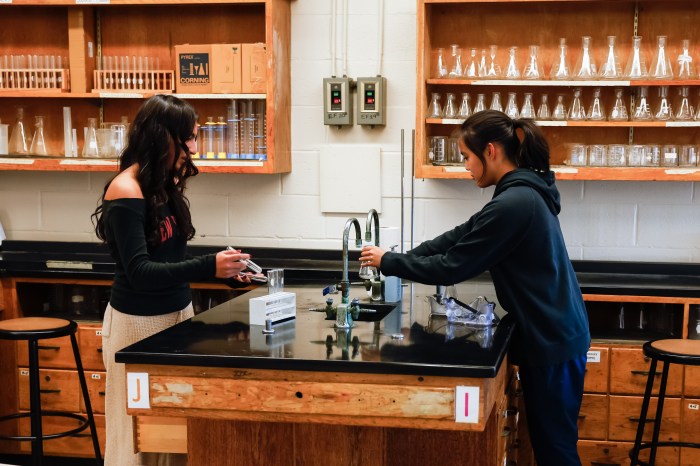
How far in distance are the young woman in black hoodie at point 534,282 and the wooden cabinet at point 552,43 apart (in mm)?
1393

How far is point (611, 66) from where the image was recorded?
410cm

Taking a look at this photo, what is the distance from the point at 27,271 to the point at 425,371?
264 cm

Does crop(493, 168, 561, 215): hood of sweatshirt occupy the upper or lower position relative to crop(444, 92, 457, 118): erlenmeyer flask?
lower

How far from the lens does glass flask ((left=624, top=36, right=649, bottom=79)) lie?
4.08 metres

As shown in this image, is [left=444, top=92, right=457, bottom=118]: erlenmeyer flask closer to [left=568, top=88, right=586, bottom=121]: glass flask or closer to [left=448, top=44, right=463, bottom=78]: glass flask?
[left=448, top=44, right=463, bottom=78]: glass flask

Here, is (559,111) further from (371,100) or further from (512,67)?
(371,100)

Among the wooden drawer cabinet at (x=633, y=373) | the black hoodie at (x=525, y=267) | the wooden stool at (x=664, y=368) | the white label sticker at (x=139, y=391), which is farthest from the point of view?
the wooden drawer cabinet at (x=633, y=373)

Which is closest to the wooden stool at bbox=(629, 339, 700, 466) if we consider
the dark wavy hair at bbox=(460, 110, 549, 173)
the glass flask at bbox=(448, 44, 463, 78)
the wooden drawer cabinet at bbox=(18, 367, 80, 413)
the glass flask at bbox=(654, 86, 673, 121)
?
the dark wavy hair at bbox=(460, 110, 549, 173)

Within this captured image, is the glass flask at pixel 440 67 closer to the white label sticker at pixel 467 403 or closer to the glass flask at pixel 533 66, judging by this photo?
the glass flask at pixel 533 66

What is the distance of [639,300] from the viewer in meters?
3.82

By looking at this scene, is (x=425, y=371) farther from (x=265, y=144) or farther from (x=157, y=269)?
(x=265, y=144)

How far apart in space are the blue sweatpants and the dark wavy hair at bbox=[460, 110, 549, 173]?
64cm

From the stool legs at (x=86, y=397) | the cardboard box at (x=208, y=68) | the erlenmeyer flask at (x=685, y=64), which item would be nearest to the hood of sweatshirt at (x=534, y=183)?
the erlenmeyer flask at (x=685, y=64)

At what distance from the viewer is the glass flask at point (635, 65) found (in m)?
4.08
